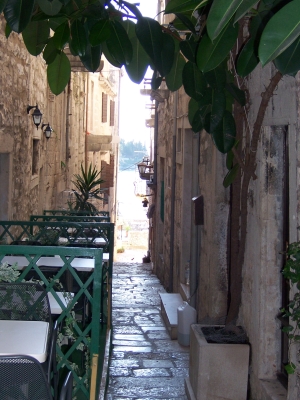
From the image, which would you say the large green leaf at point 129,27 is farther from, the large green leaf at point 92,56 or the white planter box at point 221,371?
the white planter box at point 221,371

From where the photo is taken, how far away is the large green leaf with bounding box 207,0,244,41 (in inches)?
47.8

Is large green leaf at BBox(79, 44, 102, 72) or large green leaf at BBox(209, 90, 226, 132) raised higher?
large green leaf at BBox(79, 44, 102, 72)

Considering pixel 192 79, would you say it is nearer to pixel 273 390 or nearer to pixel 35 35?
pixel 35 35

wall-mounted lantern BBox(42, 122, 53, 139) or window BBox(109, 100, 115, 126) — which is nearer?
wall-mounted lantern BBox(42, 122, 53, 139)

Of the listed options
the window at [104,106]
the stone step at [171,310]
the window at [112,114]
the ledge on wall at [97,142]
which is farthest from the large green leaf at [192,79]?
the window at [112,114]

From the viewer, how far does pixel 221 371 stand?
439cm

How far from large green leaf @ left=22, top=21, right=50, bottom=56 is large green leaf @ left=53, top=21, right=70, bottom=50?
0.27 meters

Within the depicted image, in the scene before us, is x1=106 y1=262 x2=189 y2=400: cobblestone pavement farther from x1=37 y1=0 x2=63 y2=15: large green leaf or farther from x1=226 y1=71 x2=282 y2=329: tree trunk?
x1=37 y1=0 x2=63 y2=15: large green leaf

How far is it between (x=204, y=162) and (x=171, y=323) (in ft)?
6.58

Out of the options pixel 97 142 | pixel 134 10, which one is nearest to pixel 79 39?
pixel 134 10

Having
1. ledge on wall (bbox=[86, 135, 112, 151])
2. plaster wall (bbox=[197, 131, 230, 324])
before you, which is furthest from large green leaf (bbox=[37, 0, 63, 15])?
ledge on wall (bbox=[86, 135, 112, 151])

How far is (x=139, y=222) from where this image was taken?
5288 centimetres

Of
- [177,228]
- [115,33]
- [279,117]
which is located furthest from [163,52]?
[177,228]

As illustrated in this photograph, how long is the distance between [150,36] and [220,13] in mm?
1281
